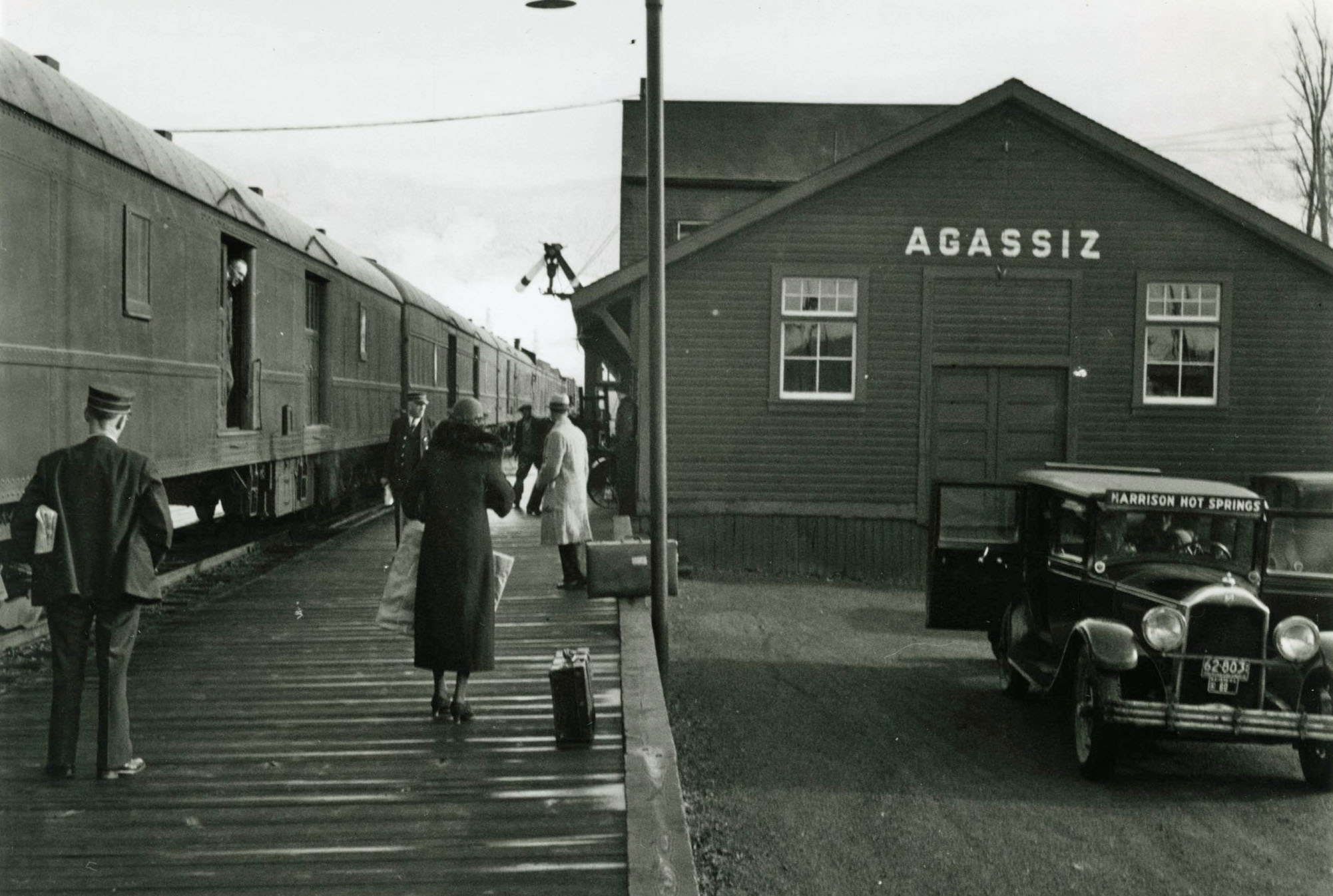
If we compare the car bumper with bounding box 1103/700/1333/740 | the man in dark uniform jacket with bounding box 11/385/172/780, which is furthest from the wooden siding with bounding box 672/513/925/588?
the man in dark uniform jacket with bounding box 11/385/172/780

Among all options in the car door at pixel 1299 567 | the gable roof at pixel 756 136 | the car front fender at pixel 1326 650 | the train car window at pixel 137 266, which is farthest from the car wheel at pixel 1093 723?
the gable roof at pixel 756 136

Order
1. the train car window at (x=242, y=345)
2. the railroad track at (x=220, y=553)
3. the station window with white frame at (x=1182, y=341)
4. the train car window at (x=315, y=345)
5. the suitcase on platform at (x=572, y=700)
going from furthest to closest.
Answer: the station window with white frame at (x=1182, y=341) < the train car window at (x=315, y=345) < the train car window at (x=242, y=345) < the railroad track at (x=220, y=553) < the suitcase on platform at (x=572, y=700)

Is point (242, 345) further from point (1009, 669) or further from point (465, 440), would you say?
point (1009, 669)

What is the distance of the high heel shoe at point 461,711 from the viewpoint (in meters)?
7.40

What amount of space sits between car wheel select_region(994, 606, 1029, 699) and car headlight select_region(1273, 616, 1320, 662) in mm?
2673

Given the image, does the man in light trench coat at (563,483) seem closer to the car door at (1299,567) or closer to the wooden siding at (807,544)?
the car door at (1299,567)

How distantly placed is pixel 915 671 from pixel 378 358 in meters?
12.2

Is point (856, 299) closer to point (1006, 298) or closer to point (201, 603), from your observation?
point (1006, 298)

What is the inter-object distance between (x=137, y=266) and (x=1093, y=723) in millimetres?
7886

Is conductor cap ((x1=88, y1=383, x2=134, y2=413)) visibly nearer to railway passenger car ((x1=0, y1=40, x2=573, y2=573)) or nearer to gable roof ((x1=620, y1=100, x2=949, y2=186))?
railway passenger car ((x1=0, y1=40, x2=573, y2=573))

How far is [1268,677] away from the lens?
8922 millimetres

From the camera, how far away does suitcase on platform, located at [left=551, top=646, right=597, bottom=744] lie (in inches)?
269

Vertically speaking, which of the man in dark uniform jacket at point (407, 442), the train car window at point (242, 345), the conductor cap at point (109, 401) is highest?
the train car window at point (242, 345)

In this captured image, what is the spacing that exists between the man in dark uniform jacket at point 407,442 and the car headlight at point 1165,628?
725cm
